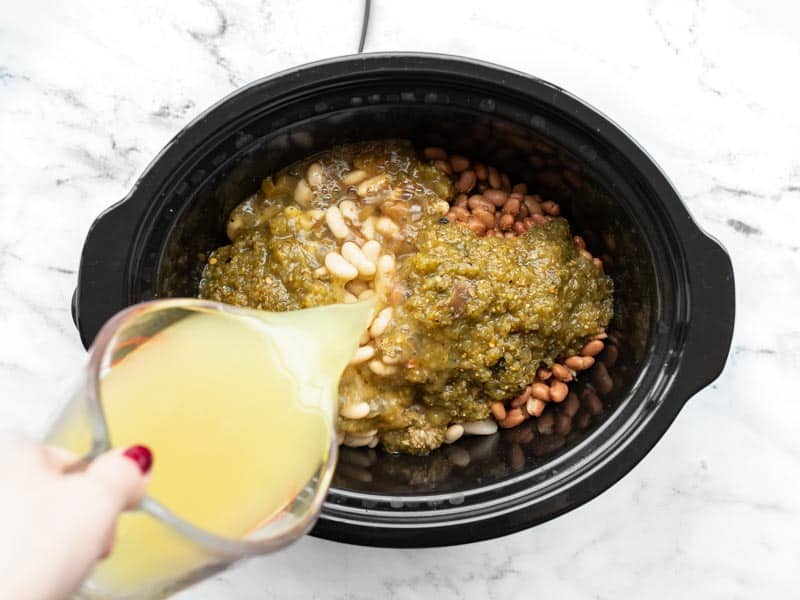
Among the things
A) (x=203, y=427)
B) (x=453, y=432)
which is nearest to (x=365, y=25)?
(x=453, y=432)

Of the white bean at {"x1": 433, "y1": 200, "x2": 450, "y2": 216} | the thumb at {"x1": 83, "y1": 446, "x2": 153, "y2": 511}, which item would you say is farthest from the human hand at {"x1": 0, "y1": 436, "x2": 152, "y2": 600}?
the white bean at {"x1": 433, "y1": 200, "x2": 450, "y2": 216}

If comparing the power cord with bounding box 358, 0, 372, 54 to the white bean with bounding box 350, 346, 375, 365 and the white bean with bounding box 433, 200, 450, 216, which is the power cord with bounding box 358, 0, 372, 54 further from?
the white bean with bounding box 350, 346, 375, 365

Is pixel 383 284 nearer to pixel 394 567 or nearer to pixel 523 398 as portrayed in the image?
pixel 523 398

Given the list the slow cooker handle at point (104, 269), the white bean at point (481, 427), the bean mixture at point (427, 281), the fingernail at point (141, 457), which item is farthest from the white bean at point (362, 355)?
the fingernail at point (141, 457)

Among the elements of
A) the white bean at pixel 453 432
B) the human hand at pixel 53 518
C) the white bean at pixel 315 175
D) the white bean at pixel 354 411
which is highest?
the human hand at pixel 53 518

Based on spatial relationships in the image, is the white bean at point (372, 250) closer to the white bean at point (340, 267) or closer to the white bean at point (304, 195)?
the white bean at point (340, 267)

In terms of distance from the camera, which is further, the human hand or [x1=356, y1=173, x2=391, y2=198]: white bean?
[x1=356, y1=173, x2=391, y2=198]: white bean
